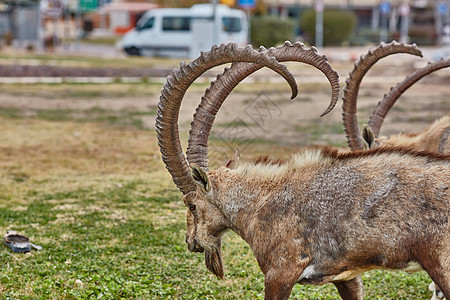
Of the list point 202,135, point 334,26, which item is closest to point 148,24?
point 334,26

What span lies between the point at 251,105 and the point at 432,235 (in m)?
17.1

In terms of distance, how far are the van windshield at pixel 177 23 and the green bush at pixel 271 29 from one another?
20.4 feet

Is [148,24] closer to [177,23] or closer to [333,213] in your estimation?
[177,23]

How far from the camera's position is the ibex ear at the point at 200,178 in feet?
17.6

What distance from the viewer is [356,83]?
27.8 ft

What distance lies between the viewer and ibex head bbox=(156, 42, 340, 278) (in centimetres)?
544

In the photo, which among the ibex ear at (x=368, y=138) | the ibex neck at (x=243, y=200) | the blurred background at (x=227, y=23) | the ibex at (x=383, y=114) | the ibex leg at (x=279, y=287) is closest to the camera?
the ibex leg at (x=279, y=287)

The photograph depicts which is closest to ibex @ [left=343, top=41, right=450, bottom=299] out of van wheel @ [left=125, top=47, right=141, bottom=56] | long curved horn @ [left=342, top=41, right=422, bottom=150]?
long curved horn @ [left=342, top=41, right=422, bottom=150]

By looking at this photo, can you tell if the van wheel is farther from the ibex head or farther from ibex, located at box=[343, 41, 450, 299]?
the ibex head

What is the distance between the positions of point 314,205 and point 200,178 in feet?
3.05

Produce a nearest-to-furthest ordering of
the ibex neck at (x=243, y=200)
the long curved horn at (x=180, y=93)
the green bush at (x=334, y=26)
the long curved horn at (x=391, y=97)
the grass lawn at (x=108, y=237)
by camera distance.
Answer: the long curved horn at (x=180, y=93) < the ibex neck at (x=243, y=200) < the grass lawn at (x=108, y=237) < the long curved horn at (x=391, y=97) < the green bush at (x=334, y=26)

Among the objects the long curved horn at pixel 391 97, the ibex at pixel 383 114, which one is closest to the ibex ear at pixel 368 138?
the ibex at pixel 383 114

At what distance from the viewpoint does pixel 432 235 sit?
187 inches

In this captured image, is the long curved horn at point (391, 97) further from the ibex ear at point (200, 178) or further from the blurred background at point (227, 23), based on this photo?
the blurred background at point (227, 23)
